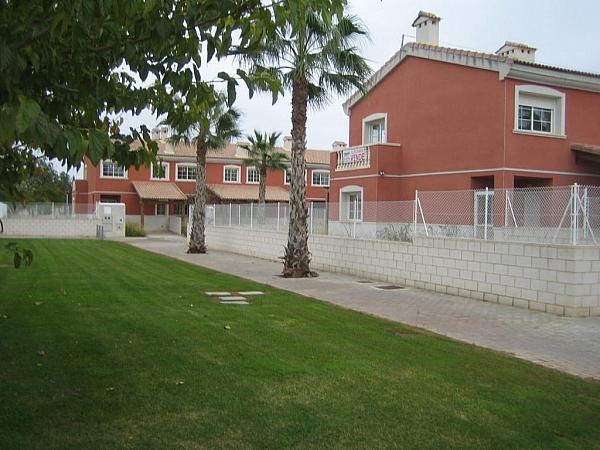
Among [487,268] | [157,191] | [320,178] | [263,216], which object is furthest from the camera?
[320,178]

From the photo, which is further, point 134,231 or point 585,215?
point 134,231

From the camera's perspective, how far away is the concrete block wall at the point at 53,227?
43219 millimetres

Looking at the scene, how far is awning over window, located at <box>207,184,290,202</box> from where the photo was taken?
52812mm

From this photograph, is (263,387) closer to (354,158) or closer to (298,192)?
(298,192)

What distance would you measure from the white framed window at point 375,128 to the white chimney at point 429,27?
151 inches

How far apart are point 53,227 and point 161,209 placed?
434 inches

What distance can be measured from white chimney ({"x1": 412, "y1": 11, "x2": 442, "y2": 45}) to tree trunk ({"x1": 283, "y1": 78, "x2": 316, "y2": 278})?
39.7 ft

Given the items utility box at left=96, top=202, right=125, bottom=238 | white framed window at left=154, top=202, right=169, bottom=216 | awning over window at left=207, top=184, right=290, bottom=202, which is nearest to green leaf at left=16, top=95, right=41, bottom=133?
utility box at left=96, top=202, right=125, bottom=238

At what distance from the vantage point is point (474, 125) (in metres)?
22.9

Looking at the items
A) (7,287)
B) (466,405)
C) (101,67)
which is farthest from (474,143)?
(101,67)

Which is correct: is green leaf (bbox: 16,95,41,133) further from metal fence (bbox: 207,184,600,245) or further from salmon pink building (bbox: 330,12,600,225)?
A: salmon pink building (bbox: 330,12,600,225)

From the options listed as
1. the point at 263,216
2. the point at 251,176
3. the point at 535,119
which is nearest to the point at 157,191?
the point at 251,176

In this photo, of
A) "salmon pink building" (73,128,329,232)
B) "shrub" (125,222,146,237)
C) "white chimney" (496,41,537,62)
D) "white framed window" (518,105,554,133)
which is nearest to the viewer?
"white framed window" (518,105,554,133)

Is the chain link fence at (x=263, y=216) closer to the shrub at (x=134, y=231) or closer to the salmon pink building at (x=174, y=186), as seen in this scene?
the shrub at (x=134, y=231)
